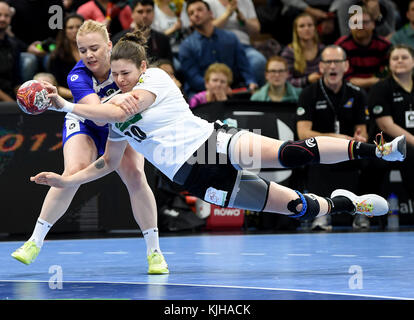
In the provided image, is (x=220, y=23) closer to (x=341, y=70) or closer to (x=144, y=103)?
(x=341, y=70)

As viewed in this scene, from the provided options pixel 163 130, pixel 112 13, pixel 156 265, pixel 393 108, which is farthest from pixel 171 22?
pixel 156 265

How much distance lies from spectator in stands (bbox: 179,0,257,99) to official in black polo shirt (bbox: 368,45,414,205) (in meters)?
1.98

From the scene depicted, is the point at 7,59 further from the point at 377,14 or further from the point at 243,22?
the point at 377,14

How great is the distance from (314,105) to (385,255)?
3.02 metres

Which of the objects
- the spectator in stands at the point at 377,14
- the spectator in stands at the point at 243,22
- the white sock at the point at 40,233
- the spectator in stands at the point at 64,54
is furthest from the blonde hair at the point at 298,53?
the white sock at the point at 40,233

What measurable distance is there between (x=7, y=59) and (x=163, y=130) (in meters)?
5.10

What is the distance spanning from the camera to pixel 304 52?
32.2ft

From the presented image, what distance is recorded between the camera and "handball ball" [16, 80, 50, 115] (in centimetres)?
416

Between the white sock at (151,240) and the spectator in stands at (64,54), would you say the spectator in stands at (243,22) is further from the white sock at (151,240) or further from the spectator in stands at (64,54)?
the white sock at (151,240)

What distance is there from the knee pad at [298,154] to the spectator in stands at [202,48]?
524cm

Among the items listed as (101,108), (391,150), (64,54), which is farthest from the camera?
(64,54)

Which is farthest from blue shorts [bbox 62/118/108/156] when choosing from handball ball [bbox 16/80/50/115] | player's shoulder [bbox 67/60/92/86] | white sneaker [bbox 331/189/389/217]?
white sneaker [bbox 331/189/389/217]

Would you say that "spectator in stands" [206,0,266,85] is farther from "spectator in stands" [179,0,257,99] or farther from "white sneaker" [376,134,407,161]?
"white sneaker" [376,134,407,161]

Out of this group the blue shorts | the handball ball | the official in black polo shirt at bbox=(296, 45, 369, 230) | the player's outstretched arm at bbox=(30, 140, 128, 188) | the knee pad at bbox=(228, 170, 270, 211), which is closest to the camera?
the handball ball
